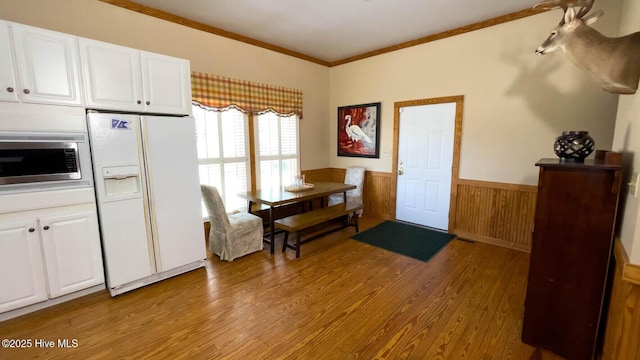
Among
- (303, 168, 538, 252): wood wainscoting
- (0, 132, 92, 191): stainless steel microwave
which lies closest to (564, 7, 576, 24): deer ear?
(303, 168, 538, 252): wood wainscoting

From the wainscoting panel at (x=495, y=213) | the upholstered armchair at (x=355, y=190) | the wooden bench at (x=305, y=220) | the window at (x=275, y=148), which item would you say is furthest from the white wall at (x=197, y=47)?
the wainscoting panel at (x=495, y=213)

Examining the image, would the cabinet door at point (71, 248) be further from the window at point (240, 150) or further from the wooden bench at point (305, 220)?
the wooden bench at point (305, 220)

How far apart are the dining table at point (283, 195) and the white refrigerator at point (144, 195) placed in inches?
28.8

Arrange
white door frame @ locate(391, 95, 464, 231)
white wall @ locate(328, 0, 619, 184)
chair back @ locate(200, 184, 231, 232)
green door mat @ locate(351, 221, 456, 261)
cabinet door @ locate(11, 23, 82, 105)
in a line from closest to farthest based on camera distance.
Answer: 1. cabinet door @ locate(11, 23, 82, 105)
2. white wall @ locate(328, 0, 619, 184)
3. chair back @ locate(200, 184, 231, 232)
4. green door mat @ locate(351, 221, 456, 261)
5. white door frame @ locate(391, 95, 464, 231)

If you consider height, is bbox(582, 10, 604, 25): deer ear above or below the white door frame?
above

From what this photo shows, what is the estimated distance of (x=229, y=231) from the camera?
9.60ft

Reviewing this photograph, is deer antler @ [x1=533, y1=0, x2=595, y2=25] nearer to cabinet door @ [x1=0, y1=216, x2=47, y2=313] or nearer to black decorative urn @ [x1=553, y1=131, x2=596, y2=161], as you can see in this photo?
black decorative urn @ [x1=553, y1=131, x2=596, y2=161]

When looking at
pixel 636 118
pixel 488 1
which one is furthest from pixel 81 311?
pixel 488 1

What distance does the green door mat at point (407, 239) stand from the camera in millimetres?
3238

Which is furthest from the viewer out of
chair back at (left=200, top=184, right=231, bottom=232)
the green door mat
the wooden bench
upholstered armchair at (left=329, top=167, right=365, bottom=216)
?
upholstered armchair at (left=329, top=167, right=365, bottom=216)

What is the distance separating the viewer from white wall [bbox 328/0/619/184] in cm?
274

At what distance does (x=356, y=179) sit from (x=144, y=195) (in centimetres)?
310

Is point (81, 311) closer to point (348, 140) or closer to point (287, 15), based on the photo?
point (287, 15)

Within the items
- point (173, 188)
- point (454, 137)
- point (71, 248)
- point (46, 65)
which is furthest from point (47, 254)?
point (454, 137)
